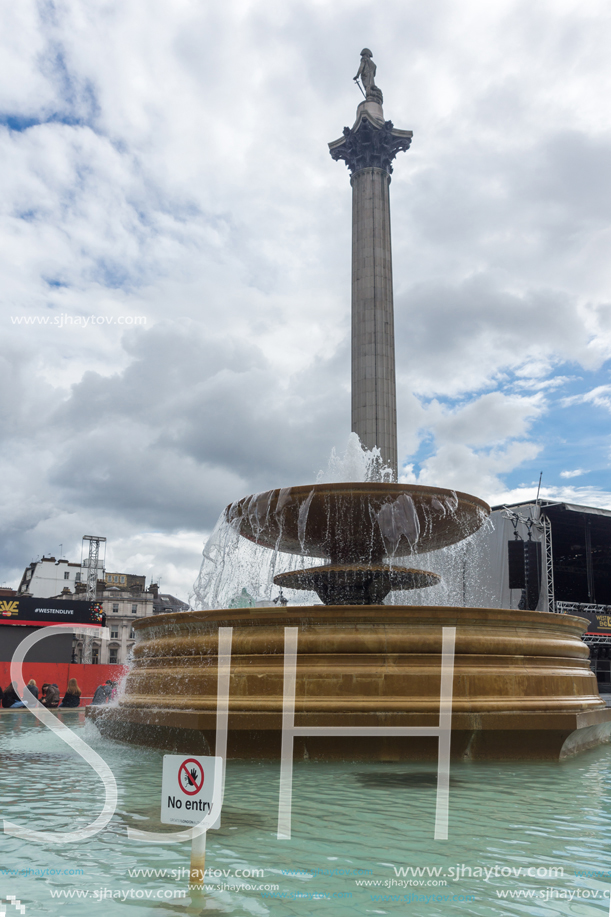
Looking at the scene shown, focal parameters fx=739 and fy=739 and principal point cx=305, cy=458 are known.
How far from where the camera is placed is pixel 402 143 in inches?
1551

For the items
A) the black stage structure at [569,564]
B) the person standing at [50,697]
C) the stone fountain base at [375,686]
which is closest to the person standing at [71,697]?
the person standing at [50,697]

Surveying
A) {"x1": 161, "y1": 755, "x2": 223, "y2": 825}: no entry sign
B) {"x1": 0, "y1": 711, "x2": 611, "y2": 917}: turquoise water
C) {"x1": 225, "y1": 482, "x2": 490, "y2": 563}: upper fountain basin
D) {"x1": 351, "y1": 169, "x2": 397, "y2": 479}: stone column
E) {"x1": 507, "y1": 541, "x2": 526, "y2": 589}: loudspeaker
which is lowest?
{"x1": 0, "y1": 711, "x2": 611, "y2": 917}: turquoise water

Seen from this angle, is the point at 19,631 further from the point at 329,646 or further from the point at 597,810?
the point at 597,810

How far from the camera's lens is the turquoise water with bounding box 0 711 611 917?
2.80 metres

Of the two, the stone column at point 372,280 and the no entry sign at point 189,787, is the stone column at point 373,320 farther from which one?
the no entry sign at point 189,787

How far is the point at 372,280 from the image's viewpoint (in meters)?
35.8

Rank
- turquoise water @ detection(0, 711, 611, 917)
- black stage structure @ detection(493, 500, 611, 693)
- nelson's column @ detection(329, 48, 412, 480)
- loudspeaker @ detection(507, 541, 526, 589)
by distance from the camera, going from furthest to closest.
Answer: nelson's column @ detection(329, 48, 412, 480)
loudspeaker @ detection(507, 541, 526, 589)
black stage structure @ detection(493, 500, 611, 693)
turquoise water @ detection(0, 711, 611, 917)

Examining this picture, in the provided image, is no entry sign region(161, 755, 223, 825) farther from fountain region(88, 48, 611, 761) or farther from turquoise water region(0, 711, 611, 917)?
fountain region(88, 48, 611, 761)

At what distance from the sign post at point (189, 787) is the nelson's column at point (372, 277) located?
101ft

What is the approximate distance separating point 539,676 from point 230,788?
3.43 meters

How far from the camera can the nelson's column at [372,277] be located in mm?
34375

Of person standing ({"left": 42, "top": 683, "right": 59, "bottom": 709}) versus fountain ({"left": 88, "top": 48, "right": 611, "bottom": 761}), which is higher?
fountain ({"left": 88, "top": 48, "right": 611, "bottom": 761})

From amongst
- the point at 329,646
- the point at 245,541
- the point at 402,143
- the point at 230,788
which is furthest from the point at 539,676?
the point at 402,143

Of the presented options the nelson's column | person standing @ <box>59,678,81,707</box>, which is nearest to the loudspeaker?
the nelson's column
